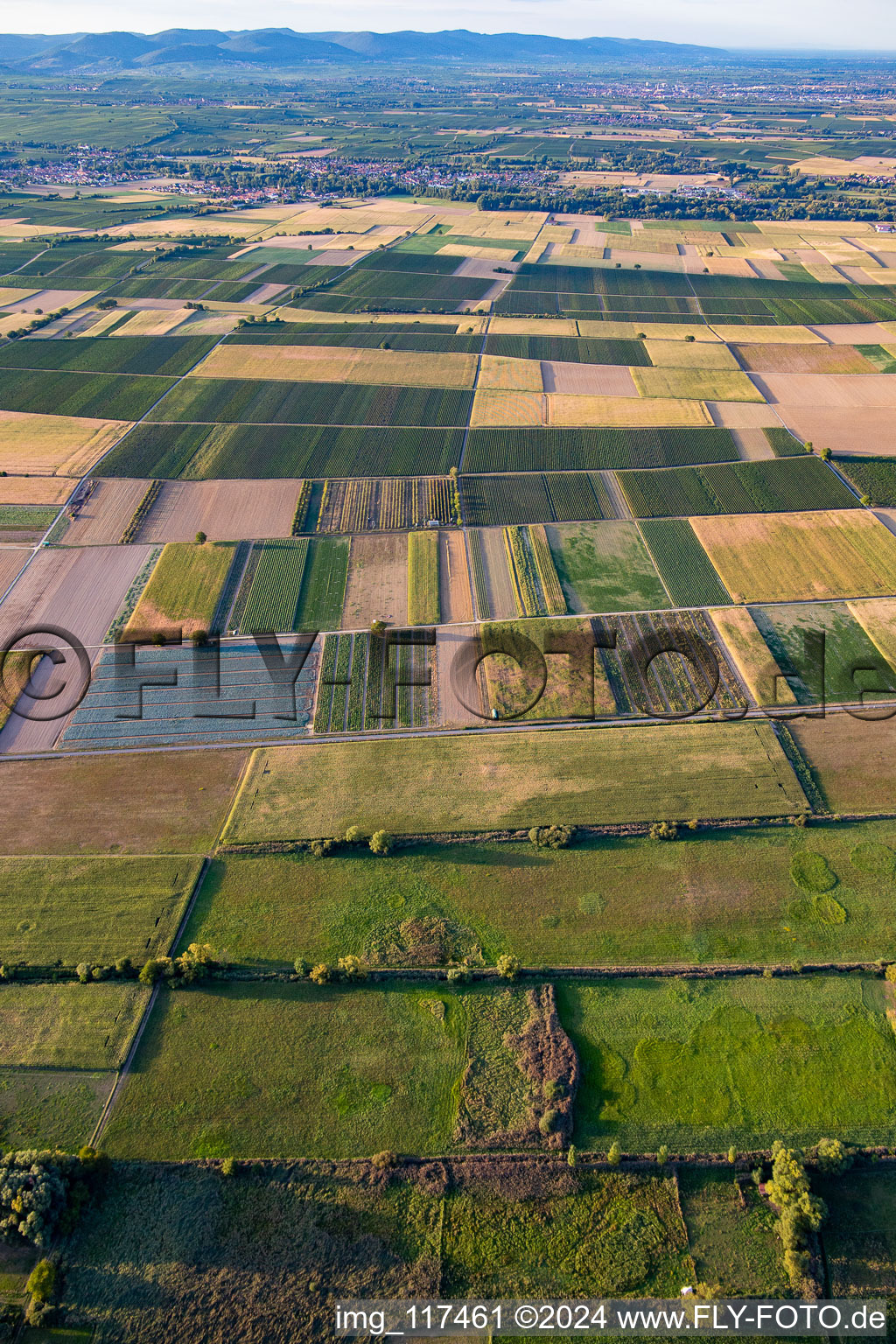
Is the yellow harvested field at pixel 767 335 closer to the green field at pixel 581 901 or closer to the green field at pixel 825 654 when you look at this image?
the green field at pixel 825 654

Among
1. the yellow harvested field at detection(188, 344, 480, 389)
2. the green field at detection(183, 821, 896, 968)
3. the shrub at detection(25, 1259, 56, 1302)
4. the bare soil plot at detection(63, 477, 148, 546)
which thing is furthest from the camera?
the yellow harvested field at detection(188, 344, 480, 389)

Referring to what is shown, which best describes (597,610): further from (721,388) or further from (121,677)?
(721,388)

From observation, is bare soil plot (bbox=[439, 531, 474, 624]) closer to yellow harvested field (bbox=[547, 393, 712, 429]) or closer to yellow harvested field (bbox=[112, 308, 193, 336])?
yellow harvested field (bbox=[547, 393, 712, 429])

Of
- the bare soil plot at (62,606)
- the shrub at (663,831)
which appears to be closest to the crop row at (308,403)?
the bare soil plot at (62,606)

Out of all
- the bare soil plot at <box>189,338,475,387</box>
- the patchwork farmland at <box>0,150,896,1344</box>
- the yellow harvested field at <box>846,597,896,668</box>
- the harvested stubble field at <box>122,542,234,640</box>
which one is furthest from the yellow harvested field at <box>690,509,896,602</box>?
the harvested stubble field at <box>122,542,234,640</box>

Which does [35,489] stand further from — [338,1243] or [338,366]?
[338,1243]

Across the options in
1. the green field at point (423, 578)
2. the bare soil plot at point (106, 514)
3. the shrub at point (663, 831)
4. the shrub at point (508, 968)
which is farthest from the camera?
the bare soil plot at point (106, 514)
